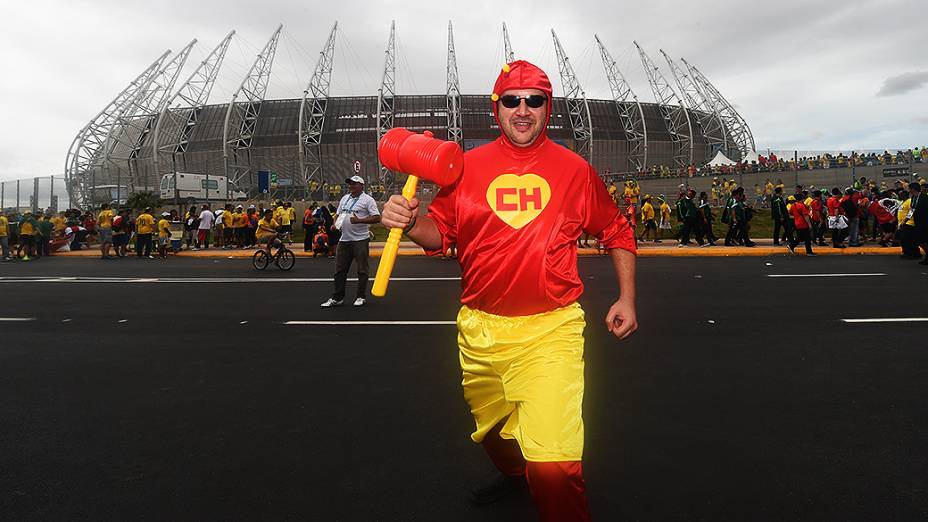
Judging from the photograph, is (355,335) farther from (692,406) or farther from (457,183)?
(457,183)

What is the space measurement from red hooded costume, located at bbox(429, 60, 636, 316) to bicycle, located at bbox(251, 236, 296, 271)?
11930 millimetres

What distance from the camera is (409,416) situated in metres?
3.71

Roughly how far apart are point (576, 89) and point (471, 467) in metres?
65.0

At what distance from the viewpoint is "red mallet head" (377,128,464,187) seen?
195 centimetres

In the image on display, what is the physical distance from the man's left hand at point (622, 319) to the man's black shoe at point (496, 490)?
0.95 meters

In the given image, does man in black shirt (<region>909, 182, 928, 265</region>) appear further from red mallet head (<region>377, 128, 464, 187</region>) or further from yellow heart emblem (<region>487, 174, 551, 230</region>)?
red mallet head (<region>377, 128, 464, 187</region>)

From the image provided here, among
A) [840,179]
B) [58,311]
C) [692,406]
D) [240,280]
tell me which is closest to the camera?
[692,406]

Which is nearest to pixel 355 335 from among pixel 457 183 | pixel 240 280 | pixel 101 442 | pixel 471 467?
pixel 101 442

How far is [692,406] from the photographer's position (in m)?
3.80

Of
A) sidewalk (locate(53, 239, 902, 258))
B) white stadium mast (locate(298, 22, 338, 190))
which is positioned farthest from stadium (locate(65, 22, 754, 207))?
sidewalk (locate(53, 239, 902, 258))

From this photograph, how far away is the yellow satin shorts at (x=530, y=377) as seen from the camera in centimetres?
188

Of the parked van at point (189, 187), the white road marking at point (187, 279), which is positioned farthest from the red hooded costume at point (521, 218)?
the parked van at point (189, 187)

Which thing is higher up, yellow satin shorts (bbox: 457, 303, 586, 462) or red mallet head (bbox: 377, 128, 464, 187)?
red mallet head (bbox: 377, 128, 464, 187)

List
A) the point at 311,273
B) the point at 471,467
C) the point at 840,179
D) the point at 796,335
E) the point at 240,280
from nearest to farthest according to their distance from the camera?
the point at 471,467 → the point at 796,335 → the point at 240,280 → the point at 311,273 → the point at 840,179
